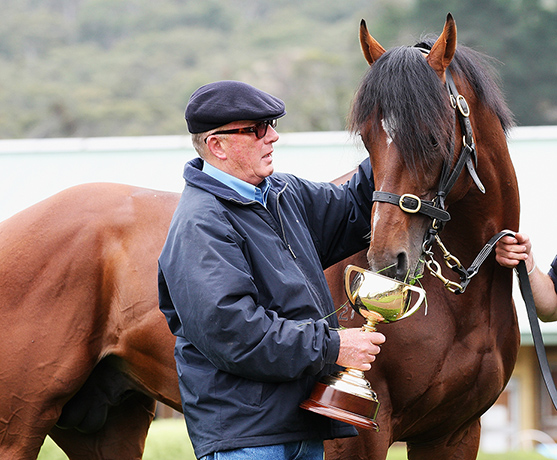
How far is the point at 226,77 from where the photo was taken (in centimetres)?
3947

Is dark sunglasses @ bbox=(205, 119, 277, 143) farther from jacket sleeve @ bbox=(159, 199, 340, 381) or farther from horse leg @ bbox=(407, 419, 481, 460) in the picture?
horse leg @ bbox=(407, 419, 481, 460)

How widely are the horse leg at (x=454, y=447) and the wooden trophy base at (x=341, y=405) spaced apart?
1123 mm

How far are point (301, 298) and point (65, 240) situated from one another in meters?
1.70

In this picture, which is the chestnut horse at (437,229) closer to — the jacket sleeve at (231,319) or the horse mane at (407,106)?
the horse mane at (407,106)

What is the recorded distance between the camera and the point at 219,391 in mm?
2604

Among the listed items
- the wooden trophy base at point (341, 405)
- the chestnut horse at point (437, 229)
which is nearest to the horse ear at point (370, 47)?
the chestnut horse at point (437, 229)

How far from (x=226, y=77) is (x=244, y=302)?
3795 centimetres

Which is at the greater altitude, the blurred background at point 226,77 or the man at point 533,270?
the man at point 533,270

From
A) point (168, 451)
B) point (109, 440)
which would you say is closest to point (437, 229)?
point (109, 440)

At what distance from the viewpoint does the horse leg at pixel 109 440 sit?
438 centimetres

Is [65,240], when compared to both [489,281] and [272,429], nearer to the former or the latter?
[272,429]

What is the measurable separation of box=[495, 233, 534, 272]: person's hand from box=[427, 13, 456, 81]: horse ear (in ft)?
2.49

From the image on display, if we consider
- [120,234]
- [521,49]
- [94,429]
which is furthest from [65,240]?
[521,49]

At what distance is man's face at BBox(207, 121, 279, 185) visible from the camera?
2781 mm
